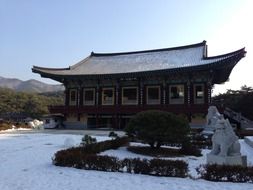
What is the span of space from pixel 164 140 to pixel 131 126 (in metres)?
2.08

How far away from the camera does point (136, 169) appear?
10258 millimetres

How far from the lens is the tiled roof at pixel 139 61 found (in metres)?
35.3

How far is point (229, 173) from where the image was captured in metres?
9.27

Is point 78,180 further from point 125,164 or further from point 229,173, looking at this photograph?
point 229,173

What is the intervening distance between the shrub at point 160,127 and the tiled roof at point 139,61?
15562 mm

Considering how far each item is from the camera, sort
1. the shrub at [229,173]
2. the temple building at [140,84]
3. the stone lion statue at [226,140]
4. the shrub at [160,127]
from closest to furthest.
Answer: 1. the shrub at [229,173]
2. the stone lion statue at [226,140]
3. the shrub at [160,127]
4. the temple building at [140,84]

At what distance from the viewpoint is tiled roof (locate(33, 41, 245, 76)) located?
35297 mm

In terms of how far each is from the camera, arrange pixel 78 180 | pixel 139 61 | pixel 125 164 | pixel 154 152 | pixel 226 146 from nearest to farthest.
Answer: pixel 78 180 → pixel 125 164 → pixel 226 146 → pixel 154 152 → pixel 139 61

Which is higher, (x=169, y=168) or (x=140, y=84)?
(x=140, y=84)

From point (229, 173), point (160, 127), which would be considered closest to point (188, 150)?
point (160, 127)

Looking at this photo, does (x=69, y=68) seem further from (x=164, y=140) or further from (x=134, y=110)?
(x=164, y=140)

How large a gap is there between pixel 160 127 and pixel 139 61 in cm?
2420

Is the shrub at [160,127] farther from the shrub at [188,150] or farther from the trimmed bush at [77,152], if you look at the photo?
the trimmed bush at [77,152]

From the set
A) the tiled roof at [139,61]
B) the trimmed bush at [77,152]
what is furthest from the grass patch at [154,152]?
the tiled roof at [139,61]
